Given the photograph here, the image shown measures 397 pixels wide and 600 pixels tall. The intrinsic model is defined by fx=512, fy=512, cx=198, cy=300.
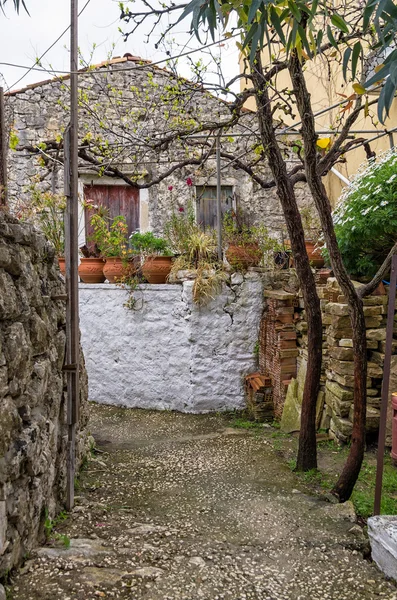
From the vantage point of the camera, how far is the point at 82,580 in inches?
87.7

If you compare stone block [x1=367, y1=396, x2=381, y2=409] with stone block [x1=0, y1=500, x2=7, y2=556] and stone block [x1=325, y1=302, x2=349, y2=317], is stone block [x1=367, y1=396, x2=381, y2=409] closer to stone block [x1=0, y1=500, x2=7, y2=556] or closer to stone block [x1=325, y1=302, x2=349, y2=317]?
stone block [x1=325, y1=302, x2=349, y2=317]

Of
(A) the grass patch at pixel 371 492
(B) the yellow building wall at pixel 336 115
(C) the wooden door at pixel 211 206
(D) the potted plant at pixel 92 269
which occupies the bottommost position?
(A) the grass patch at pixel 371 492

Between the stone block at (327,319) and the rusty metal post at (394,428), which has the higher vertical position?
the stone block at (327,319)

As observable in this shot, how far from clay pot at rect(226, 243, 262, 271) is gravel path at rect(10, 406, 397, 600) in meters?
2.35

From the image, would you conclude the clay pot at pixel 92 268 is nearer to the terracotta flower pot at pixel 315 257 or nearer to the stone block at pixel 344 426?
the terracotta flower pot at pixel 315 257

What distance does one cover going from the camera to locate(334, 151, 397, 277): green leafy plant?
411cm

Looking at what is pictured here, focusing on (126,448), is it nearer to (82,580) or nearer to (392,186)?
(82,580)

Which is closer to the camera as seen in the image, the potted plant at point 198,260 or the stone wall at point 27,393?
the stone wall at point 27,393

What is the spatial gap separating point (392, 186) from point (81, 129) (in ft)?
18.3

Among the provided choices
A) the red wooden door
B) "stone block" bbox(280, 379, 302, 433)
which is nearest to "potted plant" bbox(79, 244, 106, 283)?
the red wooden door

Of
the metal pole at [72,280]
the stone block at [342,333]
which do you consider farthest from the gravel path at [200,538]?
the stone block at [342,333]

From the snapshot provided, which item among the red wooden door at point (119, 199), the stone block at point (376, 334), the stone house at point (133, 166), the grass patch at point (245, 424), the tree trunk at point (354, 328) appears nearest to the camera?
the tree trunk at point (354, 328)

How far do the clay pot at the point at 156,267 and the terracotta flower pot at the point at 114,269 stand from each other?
12.5 inches

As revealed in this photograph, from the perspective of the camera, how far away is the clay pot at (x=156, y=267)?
20.0 ft
